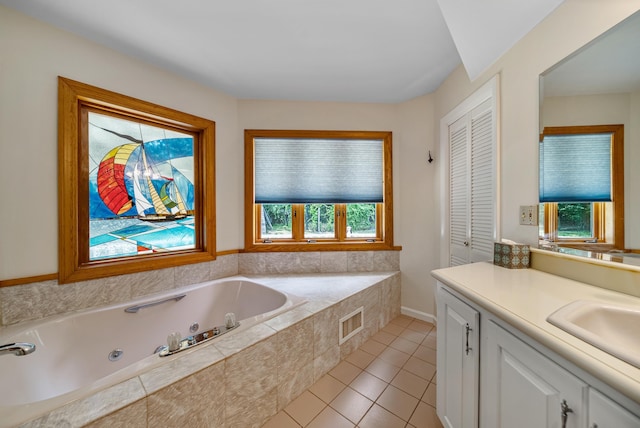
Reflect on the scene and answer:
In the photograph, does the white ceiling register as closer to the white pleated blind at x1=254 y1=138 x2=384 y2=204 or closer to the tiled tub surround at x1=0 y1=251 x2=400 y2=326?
the white pleated blind at x1=254 y1=138 x2=384 y2=204

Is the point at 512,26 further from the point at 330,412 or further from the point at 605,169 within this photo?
the point at 330,412

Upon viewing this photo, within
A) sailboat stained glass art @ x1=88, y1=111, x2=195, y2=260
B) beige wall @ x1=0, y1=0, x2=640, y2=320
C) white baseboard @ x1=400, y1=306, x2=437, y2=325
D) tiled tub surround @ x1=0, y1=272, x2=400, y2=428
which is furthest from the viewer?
white baseboard @ x1=400, y1=306, x2=437, y2=325

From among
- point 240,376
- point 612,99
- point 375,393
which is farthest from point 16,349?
point 612,99

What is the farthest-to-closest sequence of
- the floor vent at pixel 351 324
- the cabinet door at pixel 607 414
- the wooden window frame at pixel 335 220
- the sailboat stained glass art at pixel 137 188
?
the wooden window frame at pixel 335 220 < the floor vent at pixel 351 324 < the sailboat stained glass art at pixel 137 188 < the cabinet door at pixel 607 414

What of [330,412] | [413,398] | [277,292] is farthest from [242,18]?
[413,398]

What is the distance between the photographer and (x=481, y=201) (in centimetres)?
172

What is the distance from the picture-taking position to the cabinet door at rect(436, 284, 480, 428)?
0.92 metres

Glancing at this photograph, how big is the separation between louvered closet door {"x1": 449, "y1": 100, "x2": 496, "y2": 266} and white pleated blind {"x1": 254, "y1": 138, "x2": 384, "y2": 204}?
78cm

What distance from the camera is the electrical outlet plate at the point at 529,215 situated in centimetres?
125

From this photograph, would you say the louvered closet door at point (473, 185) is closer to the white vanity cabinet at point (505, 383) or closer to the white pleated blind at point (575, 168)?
the white pleated blind at point (575, 168)

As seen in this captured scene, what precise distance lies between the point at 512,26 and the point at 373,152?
57.2 inches

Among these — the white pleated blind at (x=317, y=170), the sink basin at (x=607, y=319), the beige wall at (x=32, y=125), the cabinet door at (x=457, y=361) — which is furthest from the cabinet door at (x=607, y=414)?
the beige wall at (x=32, y=125)

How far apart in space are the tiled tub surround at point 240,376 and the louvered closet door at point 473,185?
3.09 ft

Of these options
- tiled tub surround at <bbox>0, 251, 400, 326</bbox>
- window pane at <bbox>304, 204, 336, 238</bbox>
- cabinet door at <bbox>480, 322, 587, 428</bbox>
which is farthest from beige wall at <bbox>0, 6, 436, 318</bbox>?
cabinet door at <bbox>480, 322, 587, 428</bbox>
